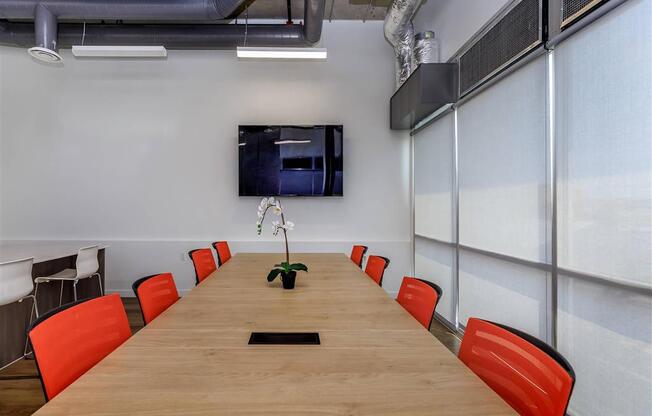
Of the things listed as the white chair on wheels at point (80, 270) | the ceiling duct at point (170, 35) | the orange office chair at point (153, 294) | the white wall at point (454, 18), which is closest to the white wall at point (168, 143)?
the ceiling duct at point (170, 35)

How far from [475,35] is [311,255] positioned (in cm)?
257

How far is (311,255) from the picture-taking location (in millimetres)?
3449

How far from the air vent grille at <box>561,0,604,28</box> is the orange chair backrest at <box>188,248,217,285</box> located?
304cm

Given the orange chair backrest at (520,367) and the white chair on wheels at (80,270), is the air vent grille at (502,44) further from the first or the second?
the white chair on wheels at (80,270)

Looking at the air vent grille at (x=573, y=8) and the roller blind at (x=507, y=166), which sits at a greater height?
the air vent grille at (x=573, y=8)

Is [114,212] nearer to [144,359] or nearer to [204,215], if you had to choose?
[204,215]

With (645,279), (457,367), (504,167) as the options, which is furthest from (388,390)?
(504,167)

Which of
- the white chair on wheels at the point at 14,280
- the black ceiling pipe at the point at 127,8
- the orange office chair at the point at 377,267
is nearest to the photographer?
the white chair on wheels at the point at 14,280

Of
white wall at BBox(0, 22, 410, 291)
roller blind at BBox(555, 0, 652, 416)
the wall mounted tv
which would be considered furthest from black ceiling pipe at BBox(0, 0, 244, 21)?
roller blind at BBox(555, 0, 652, 416)

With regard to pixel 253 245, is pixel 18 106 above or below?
above

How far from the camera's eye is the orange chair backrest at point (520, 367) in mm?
870

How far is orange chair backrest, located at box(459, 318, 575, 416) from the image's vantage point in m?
0.87

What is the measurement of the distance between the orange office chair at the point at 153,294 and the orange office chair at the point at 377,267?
56.1 inches

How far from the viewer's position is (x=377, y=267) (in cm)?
267
